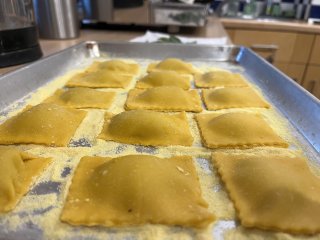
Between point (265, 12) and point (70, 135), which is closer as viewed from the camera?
point (70, 135)

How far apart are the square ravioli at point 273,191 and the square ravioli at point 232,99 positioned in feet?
1.29

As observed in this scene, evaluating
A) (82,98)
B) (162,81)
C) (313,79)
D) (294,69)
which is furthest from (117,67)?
(313,79)

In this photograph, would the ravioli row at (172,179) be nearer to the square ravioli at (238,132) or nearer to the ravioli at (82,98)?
the square ravioli at (238,132)

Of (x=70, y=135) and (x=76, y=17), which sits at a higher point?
(x=76, y=17)

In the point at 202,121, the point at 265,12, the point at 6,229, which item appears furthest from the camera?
the point at 265,12

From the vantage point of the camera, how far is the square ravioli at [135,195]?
607 mm

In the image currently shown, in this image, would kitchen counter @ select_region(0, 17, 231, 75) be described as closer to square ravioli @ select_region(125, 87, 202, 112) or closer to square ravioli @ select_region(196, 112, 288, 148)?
square ravioli @ select_region(125, 87, 202, 112)

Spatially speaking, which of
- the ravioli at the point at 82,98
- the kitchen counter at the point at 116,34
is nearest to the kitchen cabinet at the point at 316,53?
the kitchen counter at the point at 116,34

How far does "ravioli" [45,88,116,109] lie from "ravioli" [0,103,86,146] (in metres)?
0.15

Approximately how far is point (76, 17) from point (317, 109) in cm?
172

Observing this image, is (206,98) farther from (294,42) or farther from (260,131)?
(294,42)

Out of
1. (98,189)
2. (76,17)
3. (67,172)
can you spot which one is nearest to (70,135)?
(67,172)

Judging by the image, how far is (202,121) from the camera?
105 cm

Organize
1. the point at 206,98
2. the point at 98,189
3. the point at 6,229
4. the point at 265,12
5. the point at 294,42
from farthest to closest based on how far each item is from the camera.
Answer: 1. the point at 265,12
2. the point at 294,42
3. the point at 206,98
4. the point at 98,189
5. the point at 6,229
